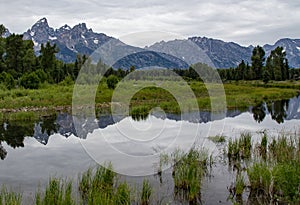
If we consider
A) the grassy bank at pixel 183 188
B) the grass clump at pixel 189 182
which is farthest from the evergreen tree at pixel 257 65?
the grass clump at pixel 189 182

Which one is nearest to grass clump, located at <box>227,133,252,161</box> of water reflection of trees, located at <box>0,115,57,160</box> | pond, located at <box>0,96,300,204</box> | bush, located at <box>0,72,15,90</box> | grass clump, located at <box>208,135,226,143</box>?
pond, located at <box>0,96,300,204</box>

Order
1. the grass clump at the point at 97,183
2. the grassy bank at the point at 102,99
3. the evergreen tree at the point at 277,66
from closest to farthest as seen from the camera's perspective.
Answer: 1. the grass clump at the point at 97,183
2. the grassy bank at the point at 102,99
3. the evergreen tree at the point at 277,66

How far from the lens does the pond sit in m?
13.2

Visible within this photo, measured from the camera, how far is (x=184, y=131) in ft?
76.4

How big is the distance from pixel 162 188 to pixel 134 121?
1705cm

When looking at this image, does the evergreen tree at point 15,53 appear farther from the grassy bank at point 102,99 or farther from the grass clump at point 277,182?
the grass clump at point 277,182

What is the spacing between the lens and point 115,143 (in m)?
20.2

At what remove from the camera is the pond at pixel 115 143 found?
43.2 ft

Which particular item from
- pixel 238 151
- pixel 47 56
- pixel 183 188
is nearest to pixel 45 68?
pixel 47 56

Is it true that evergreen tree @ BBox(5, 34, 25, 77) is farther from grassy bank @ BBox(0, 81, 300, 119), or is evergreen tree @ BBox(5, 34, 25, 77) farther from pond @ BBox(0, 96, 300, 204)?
pond @ BBox(0, 96, 300, 204)

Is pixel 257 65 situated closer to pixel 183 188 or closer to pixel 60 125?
pixel 60 125

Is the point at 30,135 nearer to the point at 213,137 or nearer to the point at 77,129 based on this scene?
the point at 77,129

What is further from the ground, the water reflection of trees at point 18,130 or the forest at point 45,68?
the forest at point 45,68

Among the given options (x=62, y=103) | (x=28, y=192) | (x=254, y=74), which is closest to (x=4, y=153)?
(x=28, y=192)
